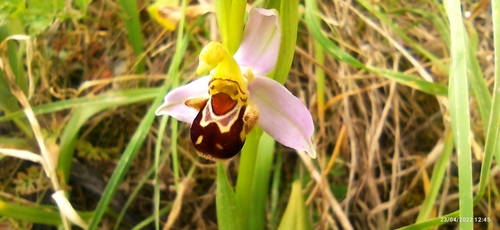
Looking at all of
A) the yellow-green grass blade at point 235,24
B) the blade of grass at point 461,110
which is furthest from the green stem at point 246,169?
the blade of grass at point 461,110

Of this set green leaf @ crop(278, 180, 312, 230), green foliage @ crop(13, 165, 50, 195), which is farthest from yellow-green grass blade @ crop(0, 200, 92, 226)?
green leaf @ crop(278, 180, 312, 230)

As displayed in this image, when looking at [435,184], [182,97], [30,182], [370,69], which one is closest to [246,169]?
[182,97]

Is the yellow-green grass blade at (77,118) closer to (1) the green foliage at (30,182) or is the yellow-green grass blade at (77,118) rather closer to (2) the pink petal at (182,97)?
(1) the green foliage at (30,182)

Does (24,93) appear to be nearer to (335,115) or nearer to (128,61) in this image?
(128,61)

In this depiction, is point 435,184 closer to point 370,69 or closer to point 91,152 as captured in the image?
point 370,69

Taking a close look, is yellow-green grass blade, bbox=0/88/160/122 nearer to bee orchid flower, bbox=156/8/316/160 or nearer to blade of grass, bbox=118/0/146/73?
blade of grass, bbox=118/0/146/73

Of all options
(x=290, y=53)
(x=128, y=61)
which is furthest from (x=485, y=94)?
(x=128, y=61)
